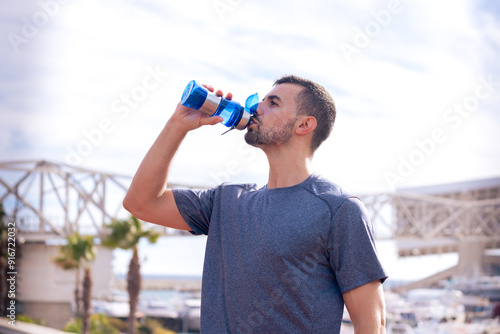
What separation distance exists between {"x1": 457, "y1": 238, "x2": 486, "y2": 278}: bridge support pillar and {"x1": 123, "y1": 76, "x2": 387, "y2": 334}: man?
57.6 m

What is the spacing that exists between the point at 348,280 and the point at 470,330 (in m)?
29.3

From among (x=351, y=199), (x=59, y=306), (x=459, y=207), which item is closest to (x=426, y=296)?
(x=459, y=207)

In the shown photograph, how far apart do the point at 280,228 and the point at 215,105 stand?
640mm

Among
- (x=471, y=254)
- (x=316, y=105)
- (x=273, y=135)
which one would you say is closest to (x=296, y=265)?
(x=273, y=135)

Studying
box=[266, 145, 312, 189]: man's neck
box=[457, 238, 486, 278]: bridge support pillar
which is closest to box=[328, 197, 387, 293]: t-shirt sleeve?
box=[266, 145, 312, 189]: man's neck

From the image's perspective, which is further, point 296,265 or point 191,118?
point 191,118

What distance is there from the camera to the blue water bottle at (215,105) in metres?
2.44

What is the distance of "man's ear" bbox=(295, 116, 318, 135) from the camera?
244 centimetres

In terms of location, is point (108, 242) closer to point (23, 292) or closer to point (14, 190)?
point (23, 292)

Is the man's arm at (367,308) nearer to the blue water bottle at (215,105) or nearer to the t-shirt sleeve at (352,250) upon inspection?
the t-shirt sleeve at (352,250)

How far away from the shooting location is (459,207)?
59.0 meters

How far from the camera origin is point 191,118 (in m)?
2.47

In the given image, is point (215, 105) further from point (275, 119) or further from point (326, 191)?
point (326, 191)

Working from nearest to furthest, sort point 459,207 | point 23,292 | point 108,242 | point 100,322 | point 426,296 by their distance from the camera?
point 108,242 → point 100,322 → point 23,292 → point 426,296 → point 459,207
